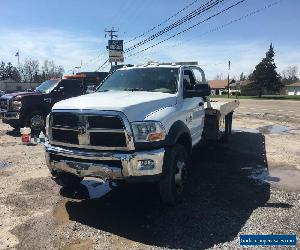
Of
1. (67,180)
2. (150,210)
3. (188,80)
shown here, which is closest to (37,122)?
(67,180)

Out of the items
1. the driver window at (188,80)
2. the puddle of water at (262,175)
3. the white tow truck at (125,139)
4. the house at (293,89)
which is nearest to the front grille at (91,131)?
the white tow truck at (125,139)

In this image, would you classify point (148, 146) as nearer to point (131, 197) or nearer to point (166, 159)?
point (166, 159)

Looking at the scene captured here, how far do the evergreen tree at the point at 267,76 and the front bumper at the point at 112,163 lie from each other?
68355 mm

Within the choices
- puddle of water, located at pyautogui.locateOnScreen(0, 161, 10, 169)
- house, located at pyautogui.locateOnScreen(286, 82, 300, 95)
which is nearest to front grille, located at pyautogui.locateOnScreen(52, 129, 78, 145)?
puddle of water, located at pyautogui.locateOnScreen(0, 161, 10, 169)

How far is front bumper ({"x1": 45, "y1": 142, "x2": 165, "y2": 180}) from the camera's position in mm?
4965

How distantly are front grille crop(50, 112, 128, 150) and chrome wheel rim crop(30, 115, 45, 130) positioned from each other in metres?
8.31

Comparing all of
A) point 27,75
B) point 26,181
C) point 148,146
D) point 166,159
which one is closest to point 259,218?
point 166,159

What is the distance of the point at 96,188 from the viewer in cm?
682

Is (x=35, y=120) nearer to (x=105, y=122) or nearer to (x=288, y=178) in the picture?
(x=105, y=122)

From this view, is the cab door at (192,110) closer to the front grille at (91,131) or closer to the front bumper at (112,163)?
the front bumper at (112,163)

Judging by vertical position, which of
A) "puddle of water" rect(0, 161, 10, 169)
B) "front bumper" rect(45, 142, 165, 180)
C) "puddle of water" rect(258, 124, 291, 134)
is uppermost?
"front bumper" rect(45, 142, 165, 180)

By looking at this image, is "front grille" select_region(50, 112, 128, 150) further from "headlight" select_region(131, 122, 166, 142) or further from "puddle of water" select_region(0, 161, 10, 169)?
"puddle of water" select_region(0, 161, 10, 169)

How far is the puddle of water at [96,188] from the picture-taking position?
6.47m

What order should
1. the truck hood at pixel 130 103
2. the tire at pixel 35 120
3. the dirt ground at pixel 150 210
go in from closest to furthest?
the dirt ground at pixel 150 210, the truck hood at pixel 130 103, the tire at pixel 35 120
